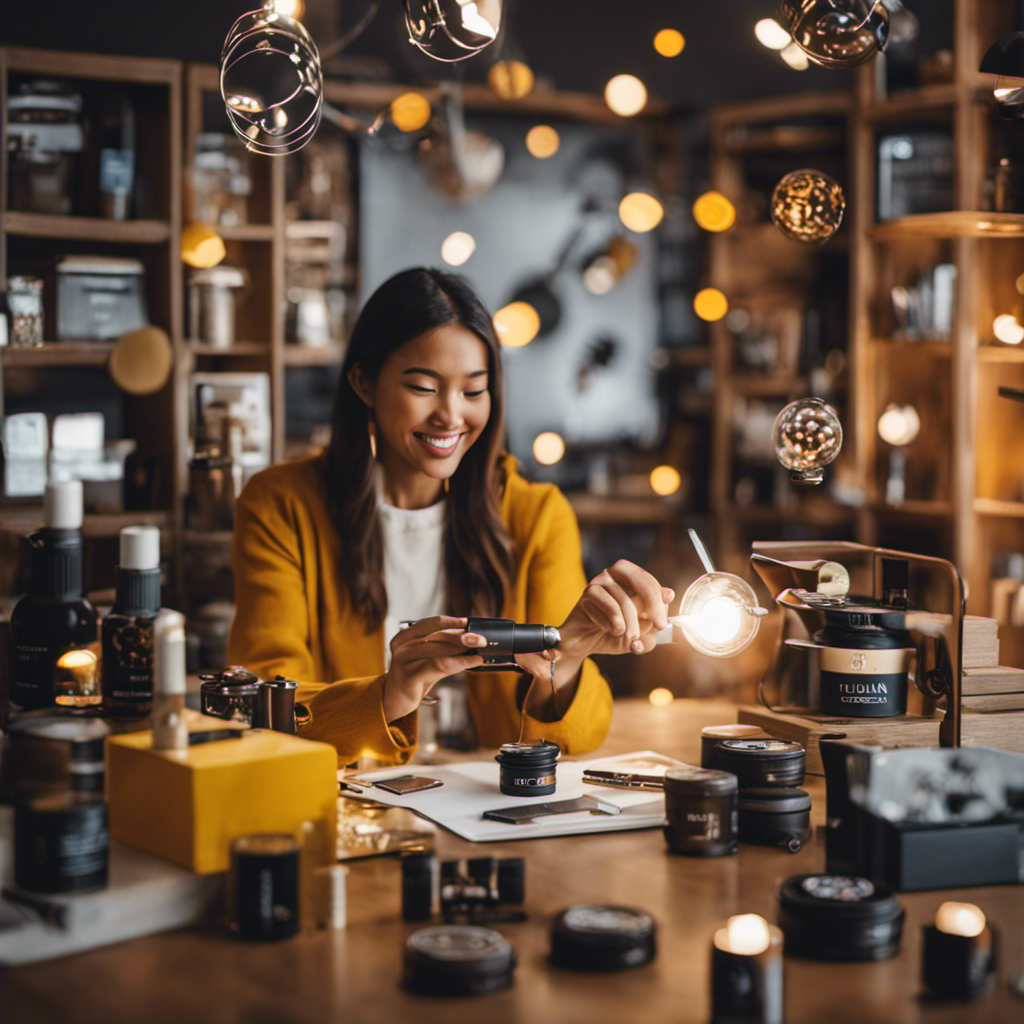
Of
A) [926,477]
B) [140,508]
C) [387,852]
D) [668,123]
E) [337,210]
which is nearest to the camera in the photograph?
[387,852]

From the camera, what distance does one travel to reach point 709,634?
1.71 metres

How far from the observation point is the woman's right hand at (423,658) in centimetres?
175

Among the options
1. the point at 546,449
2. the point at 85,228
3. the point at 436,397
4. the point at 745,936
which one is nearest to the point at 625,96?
the point at 546,449

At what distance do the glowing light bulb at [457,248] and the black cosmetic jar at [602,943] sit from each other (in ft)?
13.4

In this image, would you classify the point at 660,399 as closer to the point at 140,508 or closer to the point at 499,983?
the point at 140,508

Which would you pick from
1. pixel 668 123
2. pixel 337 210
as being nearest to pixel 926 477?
pixel 668 123

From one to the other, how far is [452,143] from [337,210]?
1.61 ft

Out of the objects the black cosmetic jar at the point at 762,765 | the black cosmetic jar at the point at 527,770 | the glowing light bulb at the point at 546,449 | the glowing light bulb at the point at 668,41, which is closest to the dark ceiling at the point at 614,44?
the glowing light bulb at the point at 668,41

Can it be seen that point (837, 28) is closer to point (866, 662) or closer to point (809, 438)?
point (809, 438)

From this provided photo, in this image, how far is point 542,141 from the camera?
17.0ft

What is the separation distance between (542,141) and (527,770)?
4002 millimetres

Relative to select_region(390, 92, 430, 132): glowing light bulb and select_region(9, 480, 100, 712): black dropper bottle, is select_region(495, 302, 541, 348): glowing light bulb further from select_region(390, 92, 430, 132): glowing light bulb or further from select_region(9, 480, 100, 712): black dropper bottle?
select_region(9, 480, 100, 712): black dropper bottle

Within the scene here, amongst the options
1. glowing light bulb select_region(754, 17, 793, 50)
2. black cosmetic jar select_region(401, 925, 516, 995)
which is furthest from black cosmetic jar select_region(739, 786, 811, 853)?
glowing light bulb select_region(754, 17, 793, 50)

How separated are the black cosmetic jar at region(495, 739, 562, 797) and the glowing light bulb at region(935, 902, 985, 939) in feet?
1.79
